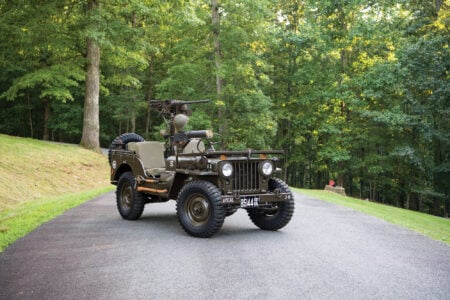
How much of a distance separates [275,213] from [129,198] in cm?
312

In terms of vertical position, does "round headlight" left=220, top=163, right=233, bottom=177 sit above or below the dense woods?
below

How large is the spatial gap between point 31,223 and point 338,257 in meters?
5.67

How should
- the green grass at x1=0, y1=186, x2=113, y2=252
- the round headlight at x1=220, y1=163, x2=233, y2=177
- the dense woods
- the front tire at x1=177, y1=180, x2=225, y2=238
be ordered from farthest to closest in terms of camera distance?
1. the dense woods
2. the green grass at x1=0, y1=186, x2=113, y2=252
3. the round headlight at x1=220, y1=163, x2=233, y2=177
4. the front tire at x1=177, y1=180, x2=225, y2=238

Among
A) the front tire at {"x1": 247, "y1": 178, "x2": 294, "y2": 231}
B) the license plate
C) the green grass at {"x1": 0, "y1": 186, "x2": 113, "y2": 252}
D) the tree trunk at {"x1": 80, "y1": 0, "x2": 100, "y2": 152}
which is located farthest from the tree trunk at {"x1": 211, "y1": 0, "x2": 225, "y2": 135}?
the license plate

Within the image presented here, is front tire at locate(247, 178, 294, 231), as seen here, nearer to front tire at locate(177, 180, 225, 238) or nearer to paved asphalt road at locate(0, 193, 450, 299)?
paved asphalt road at locate(0, 193, 450, 299)

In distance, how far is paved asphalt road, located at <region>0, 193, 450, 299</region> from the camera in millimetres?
4856

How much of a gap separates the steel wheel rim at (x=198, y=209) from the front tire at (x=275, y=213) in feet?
4.16

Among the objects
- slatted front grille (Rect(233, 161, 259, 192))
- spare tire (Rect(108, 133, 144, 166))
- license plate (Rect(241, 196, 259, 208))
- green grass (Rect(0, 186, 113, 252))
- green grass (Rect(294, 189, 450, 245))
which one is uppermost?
spare tire (Rect(108, 133, 144, 166))

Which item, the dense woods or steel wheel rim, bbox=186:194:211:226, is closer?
steel wheel rim, bbox=186:194:211:226

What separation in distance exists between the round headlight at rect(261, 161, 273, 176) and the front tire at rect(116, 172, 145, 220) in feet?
9.07

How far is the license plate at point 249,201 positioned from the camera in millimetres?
7432

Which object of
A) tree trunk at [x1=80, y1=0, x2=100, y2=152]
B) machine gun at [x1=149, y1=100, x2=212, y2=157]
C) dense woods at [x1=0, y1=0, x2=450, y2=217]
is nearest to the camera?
machine gun at [x1=149, y1=100, x2=212, y2=157]

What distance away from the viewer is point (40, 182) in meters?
14.8

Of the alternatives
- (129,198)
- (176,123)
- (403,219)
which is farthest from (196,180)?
(403,219)
